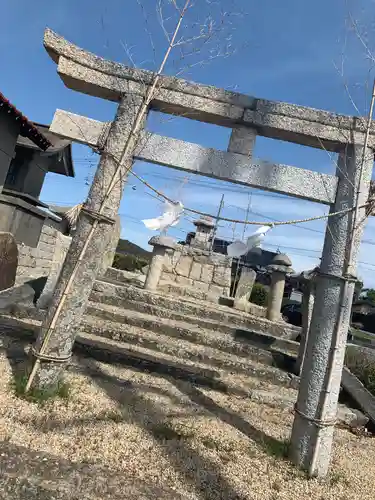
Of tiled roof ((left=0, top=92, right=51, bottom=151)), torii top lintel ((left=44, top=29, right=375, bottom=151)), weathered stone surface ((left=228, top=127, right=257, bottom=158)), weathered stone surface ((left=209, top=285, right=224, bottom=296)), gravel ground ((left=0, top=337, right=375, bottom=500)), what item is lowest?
gravel ground ((left=0, top=337, right=375, bottom=500))

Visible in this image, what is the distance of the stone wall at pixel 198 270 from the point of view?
11875 mm

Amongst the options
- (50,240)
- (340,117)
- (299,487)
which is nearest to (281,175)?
(340,117)

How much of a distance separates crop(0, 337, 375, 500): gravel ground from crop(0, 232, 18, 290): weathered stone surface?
16.8 feet

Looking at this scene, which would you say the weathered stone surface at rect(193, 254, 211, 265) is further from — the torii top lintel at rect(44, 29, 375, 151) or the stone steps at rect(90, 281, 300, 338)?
the torii top lintel at rect(44, 29, 375, 151)

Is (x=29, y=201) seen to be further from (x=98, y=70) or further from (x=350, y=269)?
(x=350, y=269)

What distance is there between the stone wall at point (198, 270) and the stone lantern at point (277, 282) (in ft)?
9.25

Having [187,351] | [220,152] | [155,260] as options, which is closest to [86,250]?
[220,152]

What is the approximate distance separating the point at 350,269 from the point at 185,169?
2.03m

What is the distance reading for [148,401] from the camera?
3.92 meters

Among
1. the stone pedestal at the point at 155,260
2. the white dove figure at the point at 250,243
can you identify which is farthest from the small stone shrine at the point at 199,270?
the white dove figure at the point at 250,243

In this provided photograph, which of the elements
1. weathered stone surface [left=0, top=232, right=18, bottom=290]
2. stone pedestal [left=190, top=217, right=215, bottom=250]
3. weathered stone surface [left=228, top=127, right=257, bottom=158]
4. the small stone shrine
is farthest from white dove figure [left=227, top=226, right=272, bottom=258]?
stone pedestal [left=190, top=217, right=215, bottom=250]

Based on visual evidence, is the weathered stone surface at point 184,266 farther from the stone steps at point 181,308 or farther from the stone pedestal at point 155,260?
the stone steps at point 181,308

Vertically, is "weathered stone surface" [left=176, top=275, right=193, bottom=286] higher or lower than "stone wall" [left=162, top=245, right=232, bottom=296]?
lower

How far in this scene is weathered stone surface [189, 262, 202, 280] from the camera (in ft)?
39.3
